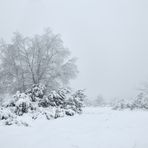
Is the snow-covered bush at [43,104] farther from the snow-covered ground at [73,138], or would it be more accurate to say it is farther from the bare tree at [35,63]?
the bare tree at [35,63]

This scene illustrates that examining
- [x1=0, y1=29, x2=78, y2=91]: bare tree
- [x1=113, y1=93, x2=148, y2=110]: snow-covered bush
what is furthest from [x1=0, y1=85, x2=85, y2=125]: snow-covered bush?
[x1=0, y1=29, x2=78, y2=91]: bare tree

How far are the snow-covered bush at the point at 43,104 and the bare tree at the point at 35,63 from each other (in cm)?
908

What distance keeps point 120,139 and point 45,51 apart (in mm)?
18041

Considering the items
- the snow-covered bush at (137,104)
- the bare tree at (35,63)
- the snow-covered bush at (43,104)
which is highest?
the bare tree at (35,63)

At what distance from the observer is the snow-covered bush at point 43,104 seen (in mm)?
9023

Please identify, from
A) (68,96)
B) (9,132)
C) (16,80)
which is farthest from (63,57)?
(9,132)

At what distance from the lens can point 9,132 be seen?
5.88m

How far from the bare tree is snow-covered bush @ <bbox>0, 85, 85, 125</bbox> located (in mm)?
9078

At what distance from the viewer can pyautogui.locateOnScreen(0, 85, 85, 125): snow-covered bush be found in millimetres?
9023

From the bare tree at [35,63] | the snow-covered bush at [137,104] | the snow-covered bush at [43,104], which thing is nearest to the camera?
the snow-covered bush at [43,104]

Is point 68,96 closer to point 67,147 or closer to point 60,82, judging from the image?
point 67,147

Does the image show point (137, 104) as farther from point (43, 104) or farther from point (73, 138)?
point (73, 138)

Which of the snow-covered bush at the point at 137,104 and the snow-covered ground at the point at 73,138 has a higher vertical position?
the snow-covered ground at the point at 73,138

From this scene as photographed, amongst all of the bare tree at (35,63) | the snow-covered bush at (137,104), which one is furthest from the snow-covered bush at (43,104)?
the bare tree at (35,63)
